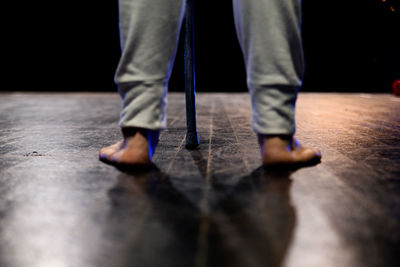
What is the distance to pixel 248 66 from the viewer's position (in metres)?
0.85

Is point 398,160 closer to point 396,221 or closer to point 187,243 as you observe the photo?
point 396,221

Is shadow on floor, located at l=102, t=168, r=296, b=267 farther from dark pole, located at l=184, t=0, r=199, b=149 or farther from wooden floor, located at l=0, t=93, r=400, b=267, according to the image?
dark pole, located at l=184, t=0, r=199, b=149

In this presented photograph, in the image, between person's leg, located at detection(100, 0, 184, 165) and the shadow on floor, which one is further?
person's leg, located at detection(100, 0, 184, 165)

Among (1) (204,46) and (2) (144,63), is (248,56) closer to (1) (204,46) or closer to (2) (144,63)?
(2) (144,63)

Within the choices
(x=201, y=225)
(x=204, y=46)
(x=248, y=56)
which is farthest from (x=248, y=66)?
(x=204, y=46)

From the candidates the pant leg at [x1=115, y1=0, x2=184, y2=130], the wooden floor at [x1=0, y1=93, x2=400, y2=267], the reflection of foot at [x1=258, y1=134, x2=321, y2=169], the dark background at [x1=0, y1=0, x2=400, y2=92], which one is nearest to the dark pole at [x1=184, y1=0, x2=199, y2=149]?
the wooden floor at [x1=0, y1=93, x2=400, y2=267]

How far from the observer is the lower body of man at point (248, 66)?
0.80 m

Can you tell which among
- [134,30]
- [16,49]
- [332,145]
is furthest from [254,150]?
[16,49]

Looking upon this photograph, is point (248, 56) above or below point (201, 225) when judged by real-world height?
above

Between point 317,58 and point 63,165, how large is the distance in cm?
633

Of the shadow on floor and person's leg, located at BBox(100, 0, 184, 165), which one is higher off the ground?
person's leg, located at BBox(100, 0, 184, 165)

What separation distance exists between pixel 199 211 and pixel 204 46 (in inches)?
243

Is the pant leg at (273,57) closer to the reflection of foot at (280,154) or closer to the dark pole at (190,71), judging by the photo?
the reflection of foot at (280,154)

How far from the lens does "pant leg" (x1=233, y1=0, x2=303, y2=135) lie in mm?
801
